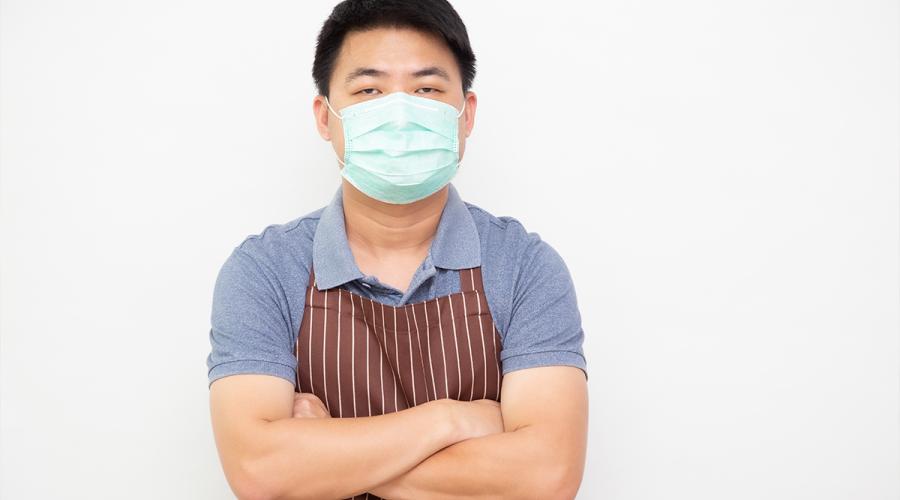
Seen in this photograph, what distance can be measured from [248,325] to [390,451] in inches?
18.2

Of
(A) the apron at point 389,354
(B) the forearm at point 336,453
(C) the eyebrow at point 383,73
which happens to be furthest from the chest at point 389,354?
(C) the eyebrow at point 383,73

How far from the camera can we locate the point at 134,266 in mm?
2975

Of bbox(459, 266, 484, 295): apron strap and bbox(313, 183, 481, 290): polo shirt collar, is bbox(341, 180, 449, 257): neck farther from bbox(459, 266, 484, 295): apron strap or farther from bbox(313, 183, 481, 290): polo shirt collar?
bbox(459, 266, 484, 295): apron strap

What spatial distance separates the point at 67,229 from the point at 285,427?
1.39 m

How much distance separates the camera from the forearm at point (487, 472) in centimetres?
200

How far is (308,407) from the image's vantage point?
2156 mm

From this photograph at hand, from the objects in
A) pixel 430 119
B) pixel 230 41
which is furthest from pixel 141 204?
pixel 430 119

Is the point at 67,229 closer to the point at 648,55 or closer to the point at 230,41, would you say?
the point at 230,41

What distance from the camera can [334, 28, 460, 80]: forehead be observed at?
2.28m

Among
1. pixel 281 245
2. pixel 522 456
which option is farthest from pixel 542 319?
pixel 281 245

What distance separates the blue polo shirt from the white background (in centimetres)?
67

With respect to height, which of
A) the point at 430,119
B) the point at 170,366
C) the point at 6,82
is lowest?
the point at 170,366

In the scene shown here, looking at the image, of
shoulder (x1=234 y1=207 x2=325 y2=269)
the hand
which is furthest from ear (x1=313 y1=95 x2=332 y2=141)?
the hand

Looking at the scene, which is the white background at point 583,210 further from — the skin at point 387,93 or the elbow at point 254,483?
the elbow at point 254,483
